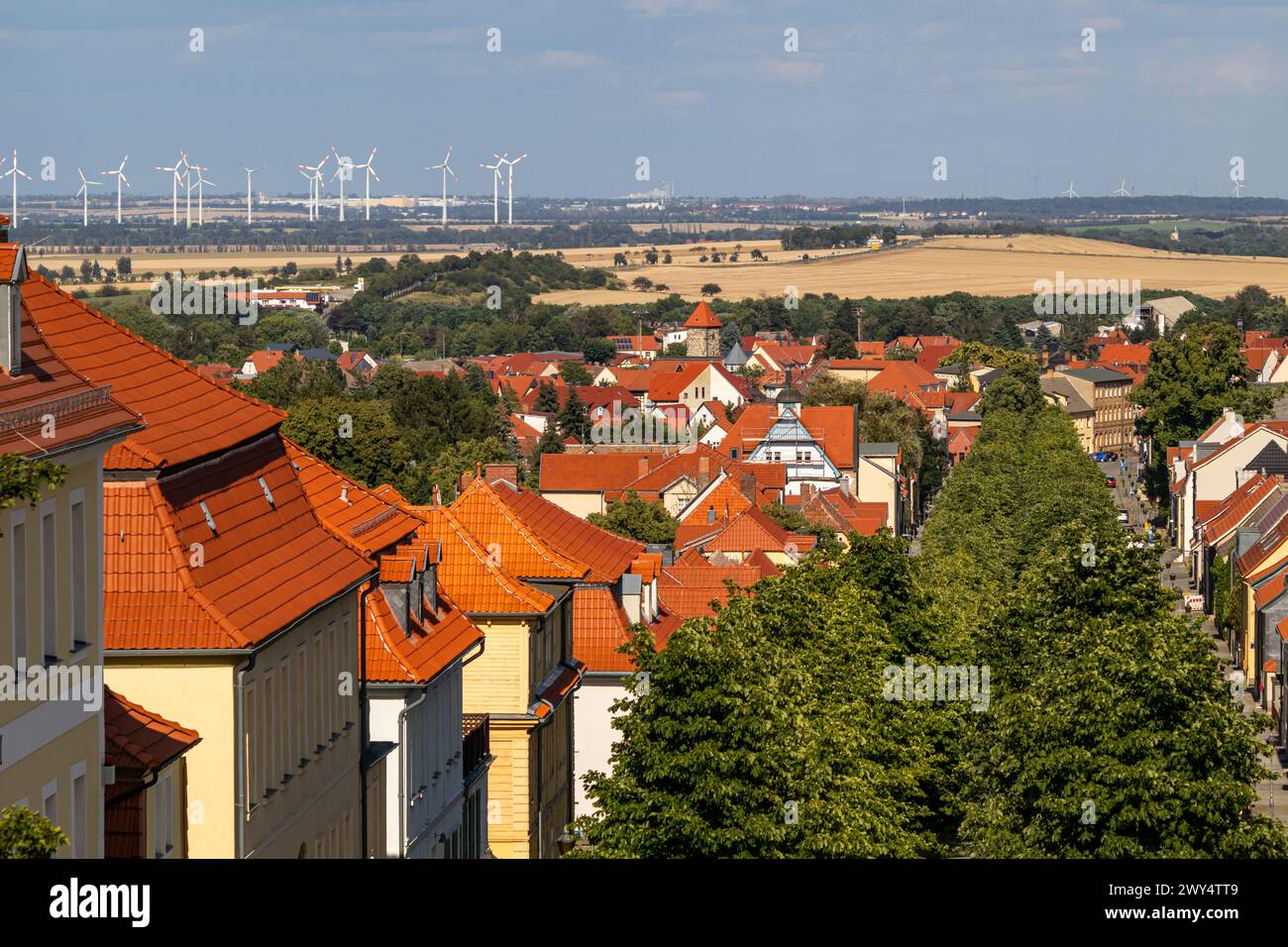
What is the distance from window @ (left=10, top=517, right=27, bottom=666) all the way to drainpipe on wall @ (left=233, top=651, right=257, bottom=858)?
6053 mm

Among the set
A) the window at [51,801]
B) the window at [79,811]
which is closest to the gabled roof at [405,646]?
the window at [79,811]

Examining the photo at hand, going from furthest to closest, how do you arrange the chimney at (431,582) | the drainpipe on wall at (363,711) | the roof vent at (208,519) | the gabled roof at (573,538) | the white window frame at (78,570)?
the gabled roof at (573,538) → the chimney at (431,582) → the drainpipe on wall at (363,711) → the roof vent at (208,519) → the white window frame at (78,570)

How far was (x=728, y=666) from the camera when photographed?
3162cm

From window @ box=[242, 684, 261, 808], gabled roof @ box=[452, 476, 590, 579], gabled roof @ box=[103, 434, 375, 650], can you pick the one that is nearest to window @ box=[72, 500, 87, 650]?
gabled roof @ box=[103, 434, 375, 650]

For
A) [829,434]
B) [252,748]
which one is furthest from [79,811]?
[829,434]

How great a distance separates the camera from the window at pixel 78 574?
55.2 feet

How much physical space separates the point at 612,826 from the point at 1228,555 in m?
68.6

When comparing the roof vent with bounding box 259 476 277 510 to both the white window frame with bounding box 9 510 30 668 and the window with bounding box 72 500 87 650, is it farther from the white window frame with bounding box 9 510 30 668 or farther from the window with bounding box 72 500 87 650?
the white window frame with bounding box 9 510 30 668

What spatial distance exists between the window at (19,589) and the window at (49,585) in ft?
1.43

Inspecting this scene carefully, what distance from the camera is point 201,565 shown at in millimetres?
21922

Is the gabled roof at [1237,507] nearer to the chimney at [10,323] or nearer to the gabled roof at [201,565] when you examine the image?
the gabled roof at [201,565]

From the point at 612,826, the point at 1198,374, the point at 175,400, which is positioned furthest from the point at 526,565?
the point at 1198,374

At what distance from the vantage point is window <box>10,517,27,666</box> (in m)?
15.0
